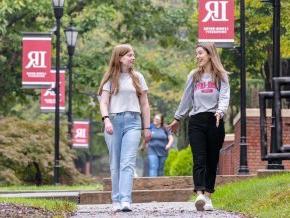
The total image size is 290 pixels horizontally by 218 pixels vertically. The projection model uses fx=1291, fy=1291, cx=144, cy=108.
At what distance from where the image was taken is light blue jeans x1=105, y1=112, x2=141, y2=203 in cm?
1405

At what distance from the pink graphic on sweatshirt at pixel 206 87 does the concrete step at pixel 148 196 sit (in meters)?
5.27

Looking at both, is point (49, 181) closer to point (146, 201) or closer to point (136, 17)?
point (136, 17)

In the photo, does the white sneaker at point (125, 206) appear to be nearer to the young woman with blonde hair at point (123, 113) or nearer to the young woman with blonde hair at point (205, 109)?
the young woman with blonde hair at point (123, 113)

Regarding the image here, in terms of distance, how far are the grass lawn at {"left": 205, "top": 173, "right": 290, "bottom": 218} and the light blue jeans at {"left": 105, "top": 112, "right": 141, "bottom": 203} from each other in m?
1.20

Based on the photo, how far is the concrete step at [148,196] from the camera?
19406 mm

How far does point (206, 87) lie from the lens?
1427cm

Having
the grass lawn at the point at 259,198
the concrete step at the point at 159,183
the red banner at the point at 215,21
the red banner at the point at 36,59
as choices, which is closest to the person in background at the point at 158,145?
the red banner at the point at 215,21

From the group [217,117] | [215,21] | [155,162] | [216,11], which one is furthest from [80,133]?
[217,117]

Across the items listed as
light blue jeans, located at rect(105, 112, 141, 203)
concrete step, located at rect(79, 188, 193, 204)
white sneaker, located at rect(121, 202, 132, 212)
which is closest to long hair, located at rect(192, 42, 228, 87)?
light blue jeans, located at rect(105, 112, 141, 203)

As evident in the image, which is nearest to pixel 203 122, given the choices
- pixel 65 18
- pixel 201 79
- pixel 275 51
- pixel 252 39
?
pixel 201 79

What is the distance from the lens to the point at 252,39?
1436 inches

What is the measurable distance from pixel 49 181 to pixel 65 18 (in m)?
8.02

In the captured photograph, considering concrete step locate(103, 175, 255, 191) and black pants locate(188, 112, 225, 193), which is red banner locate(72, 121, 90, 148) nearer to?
concrete step locate(103, 175, 255, 191)

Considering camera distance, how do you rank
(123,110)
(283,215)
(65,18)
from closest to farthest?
1. (283,215)
2. (123,110)
3. (65,18)
